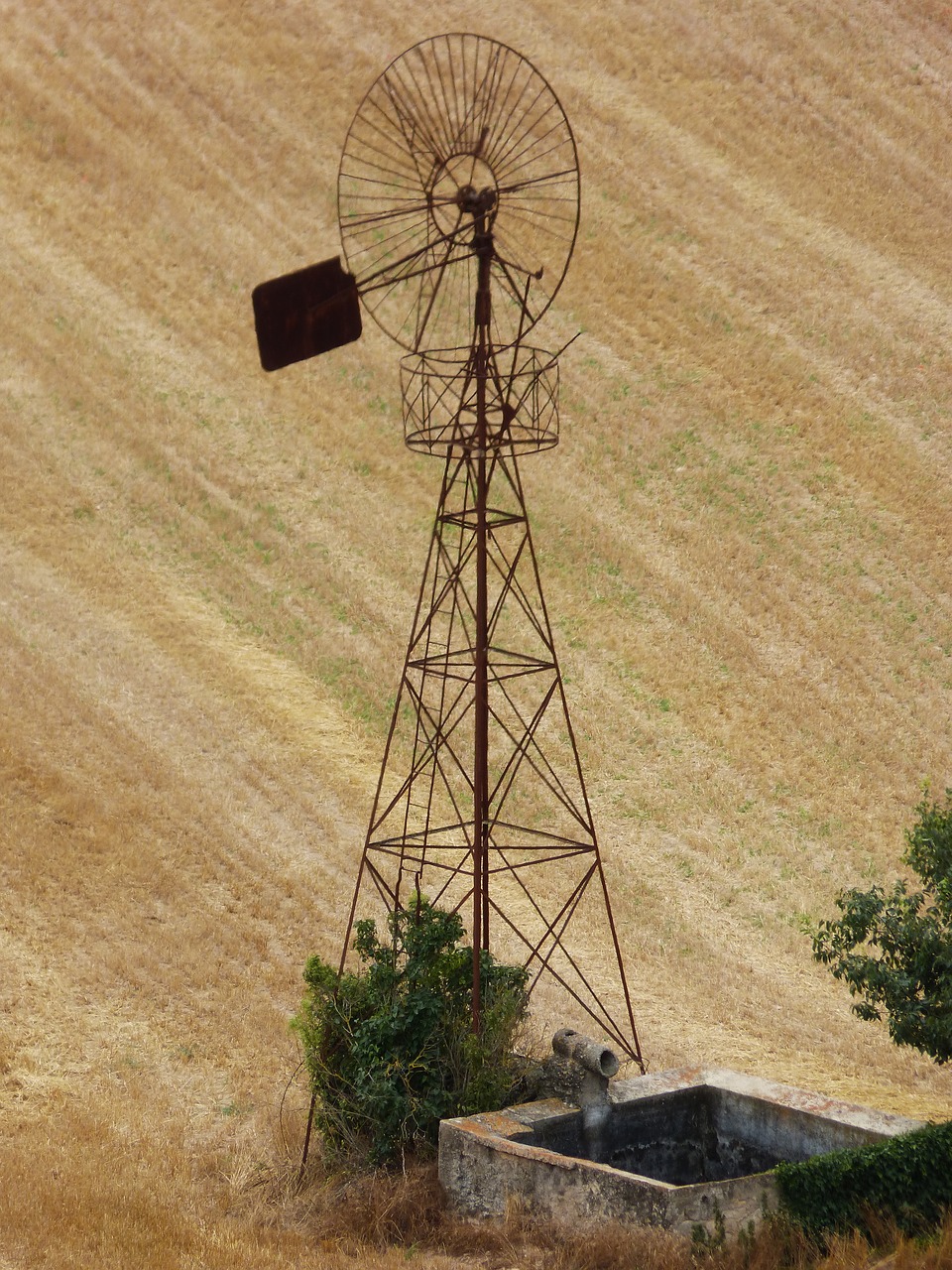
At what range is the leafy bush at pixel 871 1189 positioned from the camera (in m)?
10.1

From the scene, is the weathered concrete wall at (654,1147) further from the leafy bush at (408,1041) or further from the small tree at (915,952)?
the small tree at (915,952)

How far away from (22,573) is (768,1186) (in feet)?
68.8

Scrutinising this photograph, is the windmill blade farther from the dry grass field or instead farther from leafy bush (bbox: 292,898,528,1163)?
the dry grass field

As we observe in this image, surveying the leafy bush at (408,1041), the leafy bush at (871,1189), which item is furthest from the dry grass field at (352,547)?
the leafy bush at (871,1189)

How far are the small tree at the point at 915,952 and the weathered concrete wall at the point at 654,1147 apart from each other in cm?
128

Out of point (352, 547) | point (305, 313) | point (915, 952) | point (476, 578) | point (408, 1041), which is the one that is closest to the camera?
point (408, 1041)

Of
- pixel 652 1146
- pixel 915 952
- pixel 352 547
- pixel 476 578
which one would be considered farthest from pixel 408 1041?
pixel 352 547

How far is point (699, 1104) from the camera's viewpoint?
1279 centimetres

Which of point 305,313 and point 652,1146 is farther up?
point 305,313

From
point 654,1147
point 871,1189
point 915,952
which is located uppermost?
point 915,952

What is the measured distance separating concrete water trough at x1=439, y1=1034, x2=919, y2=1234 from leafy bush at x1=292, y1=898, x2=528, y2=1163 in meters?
0.59

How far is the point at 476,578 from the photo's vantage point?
26812mm

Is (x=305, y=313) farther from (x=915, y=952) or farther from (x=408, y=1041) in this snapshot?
(x=915, y=952)

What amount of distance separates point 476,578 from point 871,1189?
17.6 meters
